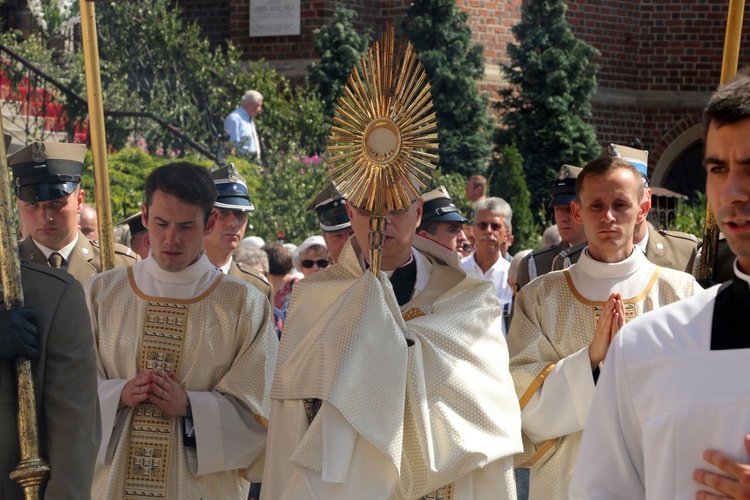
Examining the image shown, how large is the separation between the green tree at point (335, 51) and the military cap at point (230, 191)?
9.20 m

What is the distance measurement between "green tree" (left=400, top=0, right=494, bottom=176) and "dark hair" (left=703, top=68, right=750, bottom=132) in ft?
42.4

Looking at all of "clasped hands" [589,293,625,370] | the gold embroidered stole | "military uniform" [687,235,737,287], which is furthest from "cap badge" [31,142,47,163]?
"military uniform" [687,235,737,287]

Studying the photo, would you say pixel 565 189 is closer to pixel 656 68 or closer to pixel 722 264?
pixel 722 264

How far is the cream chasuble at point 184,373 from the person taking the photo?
14.2ft

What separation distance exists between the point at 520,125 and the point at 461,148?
1215 millimetres

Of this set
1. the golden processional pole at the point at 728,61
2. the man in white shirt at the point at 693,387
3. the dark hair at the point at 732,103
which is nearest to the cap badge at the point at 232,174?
the golden processional pole at the point at 728,61

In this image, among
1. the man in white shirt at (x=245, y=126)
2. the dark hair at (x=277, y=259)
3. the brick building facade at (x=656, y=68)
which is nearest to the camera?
the dark hair at (x=277, y=259)

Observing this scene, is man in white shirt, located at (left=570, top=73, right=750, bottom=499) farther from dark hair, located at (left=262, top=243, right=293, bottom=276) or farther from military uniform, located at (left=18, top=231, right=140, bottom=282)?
dark hair, located at (left=262, top=243, right=293, bottom=276)

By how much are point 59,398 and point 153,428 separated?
3.40ft

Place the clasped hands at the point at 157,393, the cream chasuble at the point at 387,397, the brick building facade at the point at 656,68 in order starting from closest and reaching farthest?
the cream chasuble at the point at 387,397 → the clasped hands at the point at 157,393 → the brick building facade at the point at 656,68

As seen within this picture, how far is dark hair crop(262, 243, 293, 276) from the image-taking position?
25.8ft

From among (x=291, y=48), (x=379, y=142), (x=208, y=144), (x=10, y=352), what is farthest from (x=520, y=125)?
(x=10, y=352)

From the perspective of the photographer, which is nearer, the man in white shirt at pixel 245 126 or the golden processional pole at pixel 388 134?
the golden processional pole at pixel 388 134

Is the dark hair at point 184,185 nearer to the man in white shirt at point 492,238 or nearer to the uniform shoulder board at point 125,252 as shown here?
the uniform shoulder board at point 125,252
